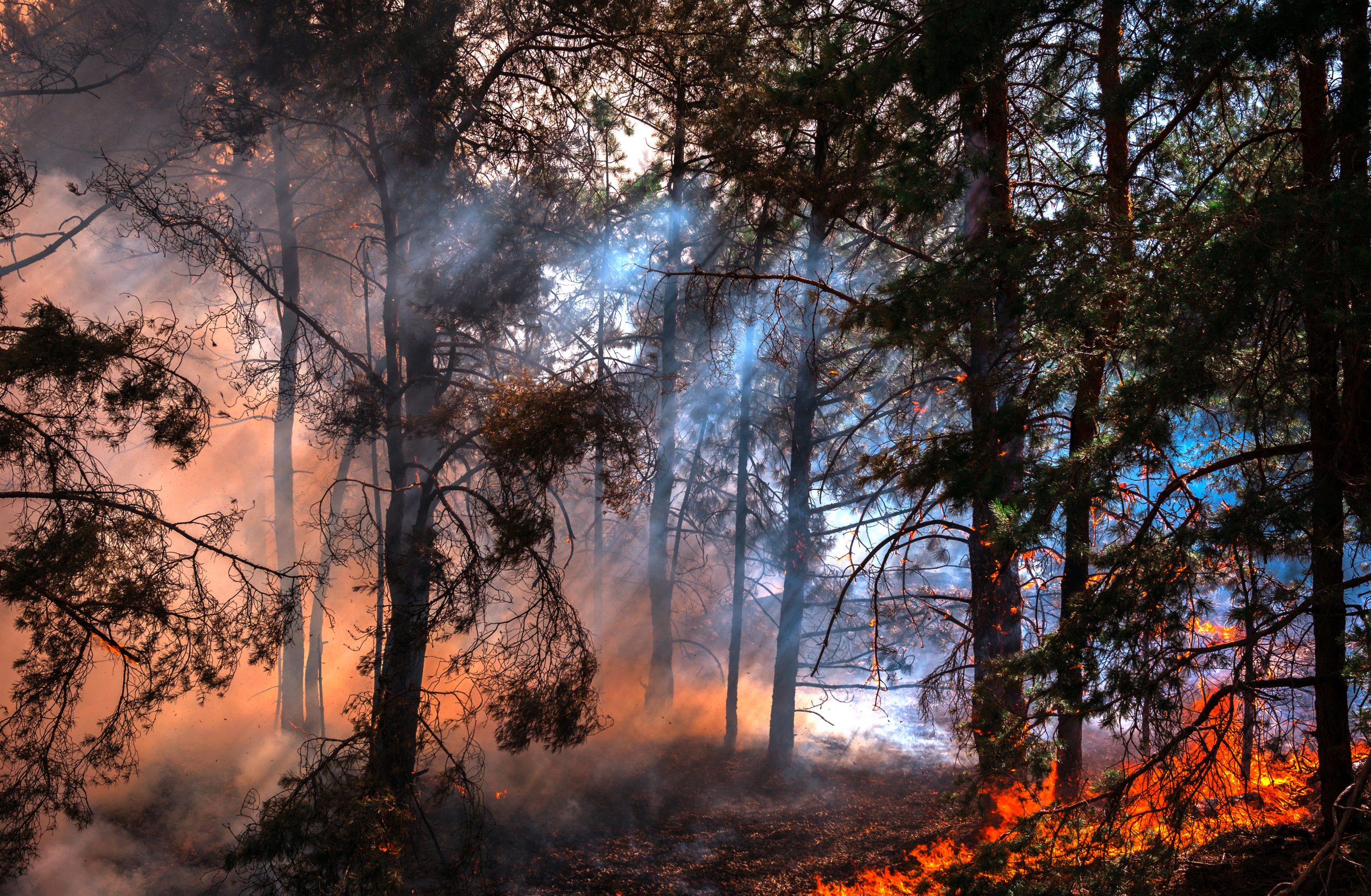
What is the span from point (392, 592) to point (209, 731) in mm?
10423

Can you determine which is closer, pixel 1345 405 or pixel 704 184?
pixel 1345 405

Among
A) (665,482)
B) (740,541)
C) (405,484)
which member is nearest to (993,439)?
(405,484)

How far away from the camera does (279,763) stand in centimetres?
1571

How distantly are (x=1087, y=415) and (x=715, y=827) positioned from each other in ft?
31.7

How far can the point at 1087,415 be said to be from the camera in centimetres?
524

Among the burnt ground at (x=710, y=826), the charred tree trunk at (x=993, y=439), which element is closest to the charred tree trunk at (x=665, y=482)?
the burnt ground at (x=710, y=826)

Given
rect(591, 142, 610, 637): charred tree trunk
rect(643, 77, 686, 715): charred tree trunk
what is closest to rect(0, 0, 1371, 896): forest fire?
rect(643, 77, 686, 715): charred tree trunk

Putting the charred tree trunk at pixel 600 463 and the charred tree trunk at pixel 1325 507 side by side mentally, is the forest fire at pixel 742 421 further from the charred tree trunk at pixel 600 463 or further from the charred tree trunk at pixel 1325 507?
the charred tree trunk at pixel 600 463

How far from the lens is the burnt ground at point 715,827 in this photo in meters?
10.2

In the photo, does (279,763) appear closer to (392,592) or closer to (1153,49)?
(392,592)

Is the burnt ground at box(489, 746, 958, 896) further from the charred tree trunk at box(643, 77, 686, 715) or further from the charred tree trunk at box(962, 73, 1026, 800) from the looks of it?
the charred tree trunk at box(962, 73, 1026, 800)

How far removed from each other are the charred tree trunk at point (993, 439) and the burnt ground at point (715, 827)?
230cm

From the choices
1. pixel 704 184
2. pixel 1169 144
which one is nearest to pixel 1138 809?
pixel 1169 144

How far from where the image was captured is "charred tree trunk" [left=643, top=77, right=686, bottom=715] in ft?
48.0
